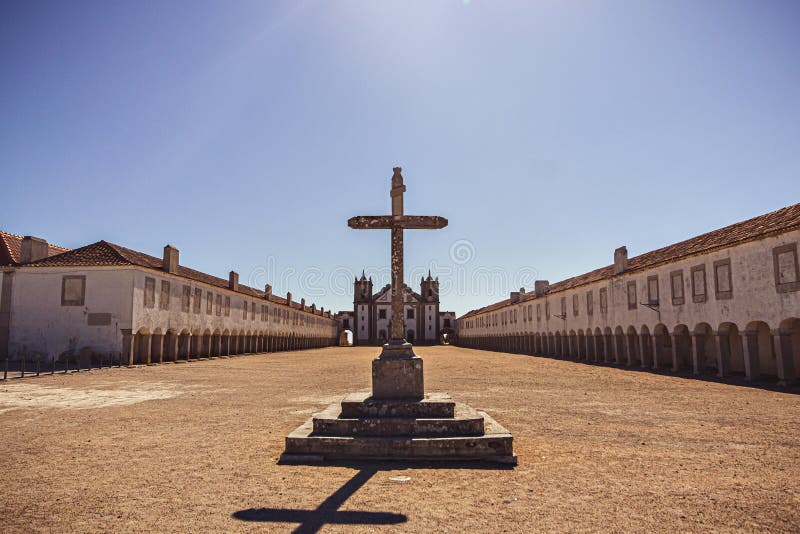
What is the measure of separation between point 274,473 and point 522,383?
11815 millimetres

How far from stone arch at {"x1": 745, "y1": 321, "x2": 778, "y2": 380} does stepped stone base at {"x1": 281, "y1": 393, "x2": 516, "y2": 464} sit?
15.0m

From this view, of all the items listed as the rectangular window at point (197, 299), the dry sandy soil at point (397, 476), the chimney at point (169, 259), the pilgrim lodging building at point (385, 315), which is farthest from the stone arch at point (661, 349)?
the pilgrim lodging building at point (385, 315)

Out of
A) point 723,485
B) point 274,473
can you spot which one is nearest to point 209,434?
point 274,473

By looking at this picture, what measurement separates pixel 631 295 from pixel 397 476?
24607 millimetres

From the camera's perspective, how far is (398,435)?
21.2 feet

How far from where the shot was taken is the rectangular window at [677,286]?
2164 centimetres

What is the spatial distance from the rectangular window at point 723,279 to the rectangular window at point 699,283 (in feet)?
2.56

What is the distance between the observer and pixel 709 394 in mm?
13062

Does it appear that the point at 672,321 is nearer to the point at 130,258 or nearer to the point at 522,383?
the point at 522,383

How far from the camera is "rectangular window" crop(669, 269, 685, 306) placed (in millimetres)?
21641

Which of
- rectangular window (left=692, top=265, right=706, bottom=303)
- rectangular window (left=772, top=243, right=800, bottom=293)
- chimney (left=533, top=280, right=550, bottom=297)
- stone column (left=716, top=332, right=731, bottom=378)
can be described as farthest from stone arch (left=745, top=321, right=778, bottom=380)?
chimney (left=533, top=280, right=550, bottom=297)

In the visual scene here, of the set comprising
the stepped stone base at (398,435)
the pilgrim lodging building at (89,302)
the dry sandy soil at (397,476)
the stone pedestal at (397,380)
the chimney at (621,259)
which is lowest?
the dry sandy soil at (397,476)

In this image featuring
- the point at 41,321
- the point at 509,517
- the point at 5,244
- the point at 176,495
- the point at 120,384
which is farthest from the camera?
the point at 5,244

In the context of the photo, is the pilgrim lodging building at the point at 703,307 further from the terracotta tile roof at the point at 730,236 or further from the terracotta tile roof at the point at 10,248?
the terracotta tile roof at the point at 10,248
